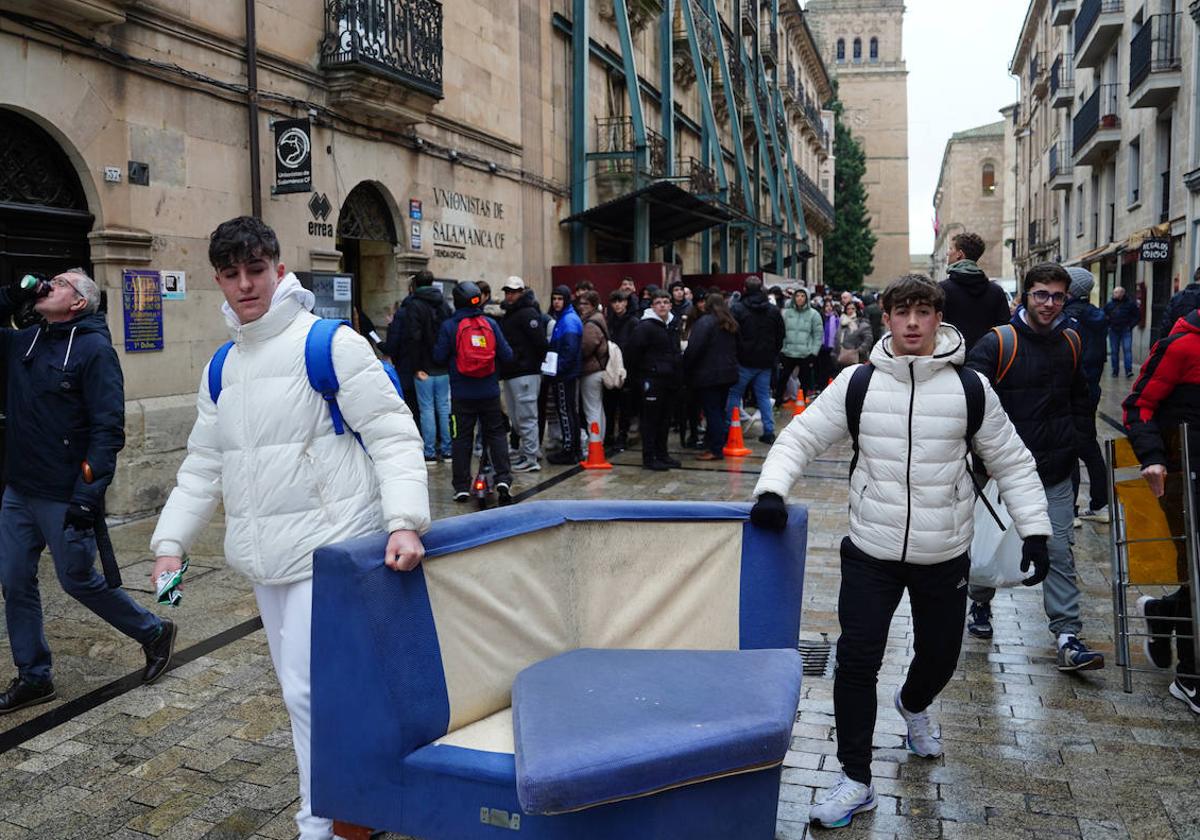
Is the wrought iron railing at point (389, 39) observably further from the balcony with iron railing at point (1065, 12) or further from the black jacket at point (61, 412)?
the balcony with iron railing at point (1065, 12)

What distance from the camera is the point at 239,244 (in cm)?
301

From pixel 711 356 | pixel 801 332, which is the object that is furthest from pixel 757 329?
pixel 801 332

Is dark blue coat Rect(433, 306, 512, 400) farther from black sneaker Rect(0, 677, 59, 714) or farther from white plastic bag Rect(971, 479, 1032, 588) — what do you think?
white plastic bag Rect(971, 479, 1032, 588)

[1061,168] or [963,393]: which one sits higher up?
[1061,168]

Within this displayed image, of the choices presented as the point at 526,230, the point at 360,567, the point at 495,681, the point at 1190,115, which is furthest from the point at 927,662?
the point at 1190,115

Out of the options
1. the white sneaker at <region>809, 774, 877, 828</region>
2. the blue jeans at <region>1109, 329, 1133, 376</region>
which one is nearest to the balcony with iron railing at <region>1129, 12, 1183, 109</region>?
the blue jeans at <region>1109, 329, 1133, 376</region>

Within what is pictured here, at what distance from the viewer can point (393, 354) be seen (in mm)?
10719

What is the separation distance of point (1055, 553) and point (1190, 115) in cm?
2018

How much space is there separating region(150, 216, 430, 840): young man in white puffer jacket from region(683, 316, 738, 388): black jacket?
828cm

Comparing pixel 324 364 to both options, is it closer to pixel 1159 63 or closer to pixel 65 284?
pixel 65 284

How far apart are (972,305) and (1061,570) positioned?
187 centimetres

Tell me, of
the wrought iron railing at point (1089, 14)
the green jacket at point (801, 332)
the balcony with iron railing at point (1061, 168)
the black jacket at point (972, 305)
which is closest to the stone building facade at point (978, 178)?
the balcony with iron railing at point (1061, 168)

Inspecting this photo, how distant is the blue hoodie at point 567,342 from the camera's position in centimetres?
1080

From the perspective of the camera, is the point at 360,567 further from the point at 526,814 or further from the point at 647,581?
the point at 647,581
